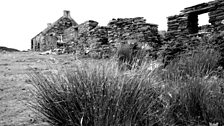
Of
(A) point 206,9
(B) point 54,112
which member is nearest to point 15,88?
(B) point 54,112

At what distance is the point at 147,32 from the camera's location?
851 centimetres

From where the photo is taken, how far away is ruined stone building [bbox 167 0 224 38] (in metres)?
6.54

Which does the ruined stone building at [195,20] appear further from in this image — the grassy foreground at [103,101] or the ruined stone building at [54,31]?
the ruined stone building at [54,31]

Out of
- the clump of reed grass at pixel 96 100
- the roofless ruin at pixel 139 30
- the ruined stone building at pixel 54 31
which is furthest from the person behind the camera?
the ruined stone building at pixel 54 31

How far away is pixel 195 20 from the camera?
24.7ft

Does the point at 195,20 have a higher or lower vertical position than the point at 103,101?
higher

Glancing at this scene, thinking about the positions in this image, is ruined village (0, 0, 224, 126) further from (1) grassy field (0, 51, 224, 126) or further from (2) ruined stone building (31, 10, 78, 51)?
(2) ruined stone building (31, 10, 78, 51)

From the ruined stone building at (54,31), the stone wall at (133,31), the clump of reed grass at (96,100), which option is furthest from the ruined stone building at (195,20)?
the ruined stone building at (54,31)

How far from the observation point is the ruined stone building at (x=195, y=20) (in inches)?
257

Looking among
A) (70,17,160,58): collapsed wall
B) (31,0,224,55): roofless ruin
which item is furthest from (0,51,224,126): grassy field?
(70,17,160,58): collapsed wall

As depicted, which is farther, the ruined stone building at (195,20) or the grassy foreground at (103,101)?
the ruined stone building at (195,20)

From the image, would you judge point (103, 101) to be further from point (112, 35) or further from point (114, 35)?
point (112, 35)

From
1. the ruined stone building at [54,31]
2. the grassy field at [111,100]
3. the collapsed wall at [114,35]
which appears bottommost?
the grassy field at [111,100]

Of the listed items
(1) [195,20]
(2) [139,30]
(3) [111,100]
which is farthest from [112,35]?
(3) [111,100]
